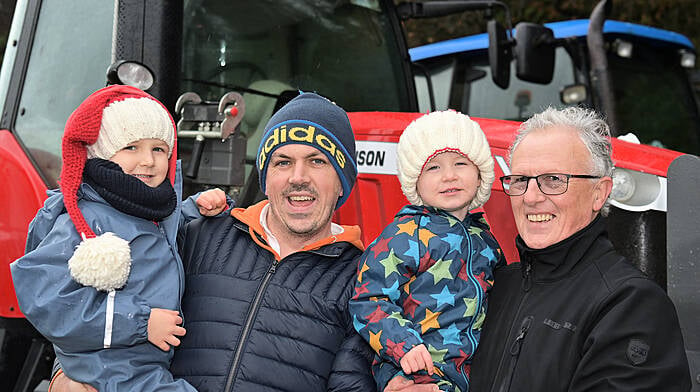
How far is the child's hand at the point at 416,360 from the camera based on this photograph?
2045 mm

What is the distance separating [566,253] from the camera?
1958 mm

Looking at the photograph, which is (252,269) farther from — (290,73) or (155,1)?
(290,73)

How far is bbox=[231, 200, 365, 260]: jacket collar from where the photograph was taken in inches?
94.1

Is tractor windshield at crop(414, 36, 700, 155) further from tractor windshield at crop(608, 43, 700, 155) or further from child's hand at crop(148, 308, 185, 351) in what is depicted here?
child's hand at crop(148, 308, 185, 351)

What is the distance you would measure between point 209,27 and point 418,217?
1.62 m

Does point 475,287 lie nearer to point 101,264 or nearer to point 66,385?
point 101,264

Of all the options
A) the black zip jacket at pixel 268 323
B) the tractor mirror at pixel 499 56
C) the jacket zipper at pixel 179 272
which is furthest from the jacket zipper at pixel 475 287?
the tractor mirror at pixel 499 56

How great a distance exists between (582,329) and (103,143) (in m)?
1.43

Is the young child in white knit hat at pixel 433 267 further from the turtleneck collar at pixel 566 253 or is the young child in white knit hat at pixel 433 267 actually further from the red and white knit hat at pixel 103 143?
the red and white knit hat at pixel 103 143

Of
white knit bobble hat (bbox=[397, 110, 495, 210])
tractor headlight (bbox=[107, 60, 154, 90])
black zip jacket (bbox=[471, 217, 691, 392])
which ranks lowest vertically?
black zip jacket (bbox=[471, 217, 691, 392])

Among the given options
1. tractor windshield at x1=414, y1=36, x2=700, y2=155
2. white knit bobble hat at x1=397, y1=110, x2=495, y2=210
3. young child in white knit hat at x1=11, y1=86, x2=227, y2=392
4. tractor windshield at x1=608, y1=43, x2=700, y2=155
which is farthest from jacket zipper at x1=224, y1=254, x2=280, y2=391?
tractor windshield at x1=608, y1=43, x2=700, y2=155

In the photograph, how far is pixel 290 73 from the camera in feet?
12.4

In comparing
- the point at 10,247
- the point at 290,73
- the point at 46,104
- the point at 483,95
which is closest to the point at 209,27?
the point at 290,73

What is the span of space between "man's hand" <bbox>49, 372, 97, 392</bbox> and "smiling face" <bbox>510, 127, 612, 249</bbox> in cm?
129
